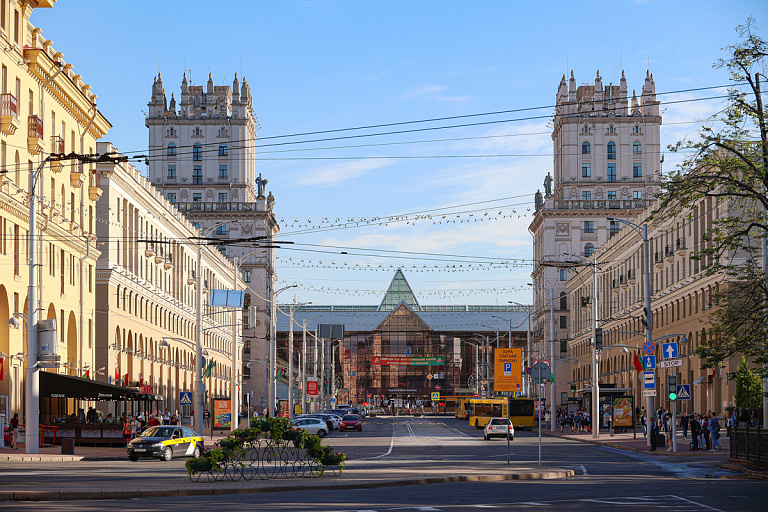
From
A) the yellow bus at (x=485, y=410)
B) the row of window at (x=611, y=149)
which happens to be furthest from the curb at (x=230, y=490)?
the row of window at (x=611, y=149)

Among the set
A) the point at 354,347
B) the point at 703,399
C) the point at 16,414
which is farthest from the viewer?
the point at 354,347

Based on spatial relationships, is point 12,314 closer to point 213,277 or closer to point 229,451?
point 229,451

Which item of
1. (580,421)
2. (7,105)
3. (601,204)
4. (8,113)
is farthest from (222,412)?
(601,204)

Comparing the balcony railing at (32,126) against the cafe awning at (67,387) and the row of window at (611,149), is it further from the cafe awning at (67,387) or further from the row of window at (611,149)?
the row of window at (611,149)

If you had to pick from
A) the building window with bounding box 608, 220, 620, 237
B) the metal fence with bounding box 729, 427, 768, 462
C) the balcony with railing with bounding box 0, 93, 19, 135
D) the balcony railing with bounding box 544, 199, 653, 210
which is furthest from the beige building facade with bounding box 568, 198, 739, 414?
the balcony with railing with bounding box 0, 93, 19, 135

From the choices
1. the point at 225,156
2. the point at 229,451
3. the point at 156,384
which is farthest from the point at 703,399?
the point at 225,156

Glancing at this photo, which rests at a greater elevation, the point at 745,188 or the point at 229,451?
the point at 745,188

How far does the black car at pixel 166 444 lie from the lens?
3853 centimetres

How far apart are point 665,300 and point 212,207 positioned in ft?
228

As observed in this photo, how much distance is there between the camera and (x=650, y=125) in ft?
452

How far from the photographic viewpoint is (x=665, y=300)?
85250 millimetres

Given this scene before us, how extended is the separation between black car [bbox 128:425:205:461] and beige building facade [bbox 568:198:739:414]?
25742mm

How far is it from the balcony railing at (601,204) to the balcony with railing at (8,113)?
316 feet

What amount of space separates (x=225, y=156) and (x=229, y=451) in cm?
11377
